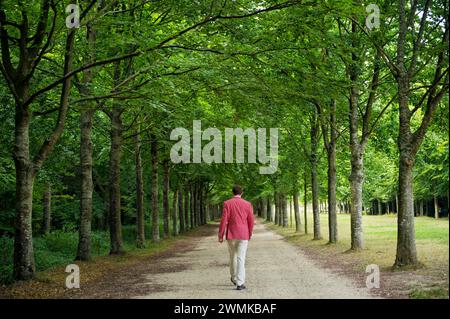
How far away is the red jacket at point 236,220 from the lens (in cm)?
1020

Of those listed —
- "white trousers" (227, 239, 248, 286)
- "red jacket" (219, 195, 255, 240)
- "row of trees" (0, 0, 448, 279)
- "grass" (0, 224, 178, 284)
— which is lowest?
"grass" (0, 224, 178, 284)

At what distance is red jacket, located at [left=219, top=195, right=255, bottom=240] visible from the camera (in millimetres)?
10203

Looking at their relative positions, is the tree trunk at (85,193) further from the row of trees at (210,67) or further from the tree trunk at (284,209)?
the tree trunk at (284,209)

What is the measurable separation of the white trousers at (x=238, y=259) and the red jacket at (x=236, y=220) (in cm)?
15

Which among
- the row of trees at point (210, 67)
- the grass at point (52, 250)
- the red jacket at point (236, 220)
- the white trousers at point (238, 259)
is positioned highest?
the row of trees at point (210, 67)

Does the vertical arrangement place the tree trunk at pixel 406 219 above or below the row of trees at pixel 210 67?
below

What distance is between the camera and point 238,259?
33.1 ft

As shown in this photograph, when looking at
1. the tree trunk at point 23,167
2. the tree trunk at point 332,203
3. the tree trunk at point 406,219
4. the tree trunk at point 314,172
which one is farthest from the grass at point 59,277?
the tree trunk at point 314,172

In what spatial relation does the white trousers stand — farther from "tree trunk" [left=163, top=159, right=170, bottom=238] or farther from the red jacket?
"tree trunk" [left=163, top=159, right=170, bottom=238]

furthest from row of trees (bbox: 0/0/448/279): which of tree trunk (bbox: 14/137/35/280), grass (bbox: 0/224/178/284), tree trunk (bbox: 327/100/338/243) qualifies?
tree trunk (bbox: 327/100/338/243)

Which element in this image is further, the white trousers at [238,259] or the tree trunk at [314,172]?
the tree trunk at [314,172]

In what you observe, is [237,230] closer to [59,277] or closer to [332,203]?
[59,277]

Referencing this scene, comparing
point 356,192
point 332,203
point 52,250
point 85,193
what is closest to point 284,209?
point 332,203

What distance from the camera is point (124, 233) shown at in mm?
37438
